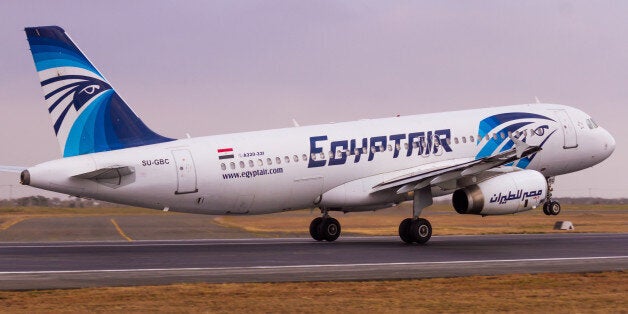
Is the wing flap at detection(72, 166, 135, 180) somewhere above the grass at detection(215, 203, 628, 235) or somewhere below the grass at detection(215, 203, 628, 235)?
above

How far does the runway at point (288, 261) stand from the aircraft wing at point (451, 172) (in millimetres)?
2524

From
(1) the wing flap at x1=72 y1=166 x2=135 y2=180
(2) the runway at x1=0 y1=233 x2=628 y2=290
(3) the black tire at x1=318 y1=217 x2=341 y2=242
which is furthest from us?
(3) the black tire at x1=318 y1=217 x2=341 y2=242

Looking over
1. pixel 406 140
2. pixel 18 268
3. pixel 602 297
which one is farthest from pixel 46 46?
pixel 602 297

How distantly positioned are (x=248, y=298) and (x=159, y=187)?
15.3 m

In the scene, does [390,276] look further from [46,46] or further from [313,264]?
[46,46]

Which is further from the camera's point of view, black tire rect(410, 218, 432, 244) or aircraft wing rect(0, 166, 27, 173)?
black tire rect(410, 218, 432, 244)

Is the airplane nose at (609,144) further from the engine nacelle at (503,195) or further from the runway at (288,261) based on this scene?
the engine nacelle at (503,195)

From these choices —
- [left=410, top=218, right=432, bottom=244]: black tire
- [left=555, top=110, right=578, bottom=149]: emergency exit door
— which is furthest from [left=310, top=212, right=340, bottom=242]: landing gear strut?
[left=555, top=110, right=578, bottom=149]: emergency exit door

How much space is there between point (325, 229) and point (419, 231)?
16.7 ft

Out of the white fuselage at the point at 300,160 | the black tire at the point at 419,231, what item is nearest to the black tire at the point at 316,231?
the white fuselage at the point at 300,160

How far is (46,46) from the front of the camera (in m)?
37.2

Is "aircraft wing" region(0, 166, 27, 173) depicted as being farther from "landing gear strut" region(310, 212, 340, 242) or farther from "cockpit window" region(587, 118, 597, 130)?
"cockpit window" region(587, 118, 597, 130)

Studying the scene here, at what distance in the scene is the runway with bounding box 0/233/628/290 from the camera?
28156mm

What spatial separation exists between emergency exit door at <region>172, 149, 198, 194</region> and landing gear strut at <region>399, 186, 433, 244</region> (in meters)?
9.59
